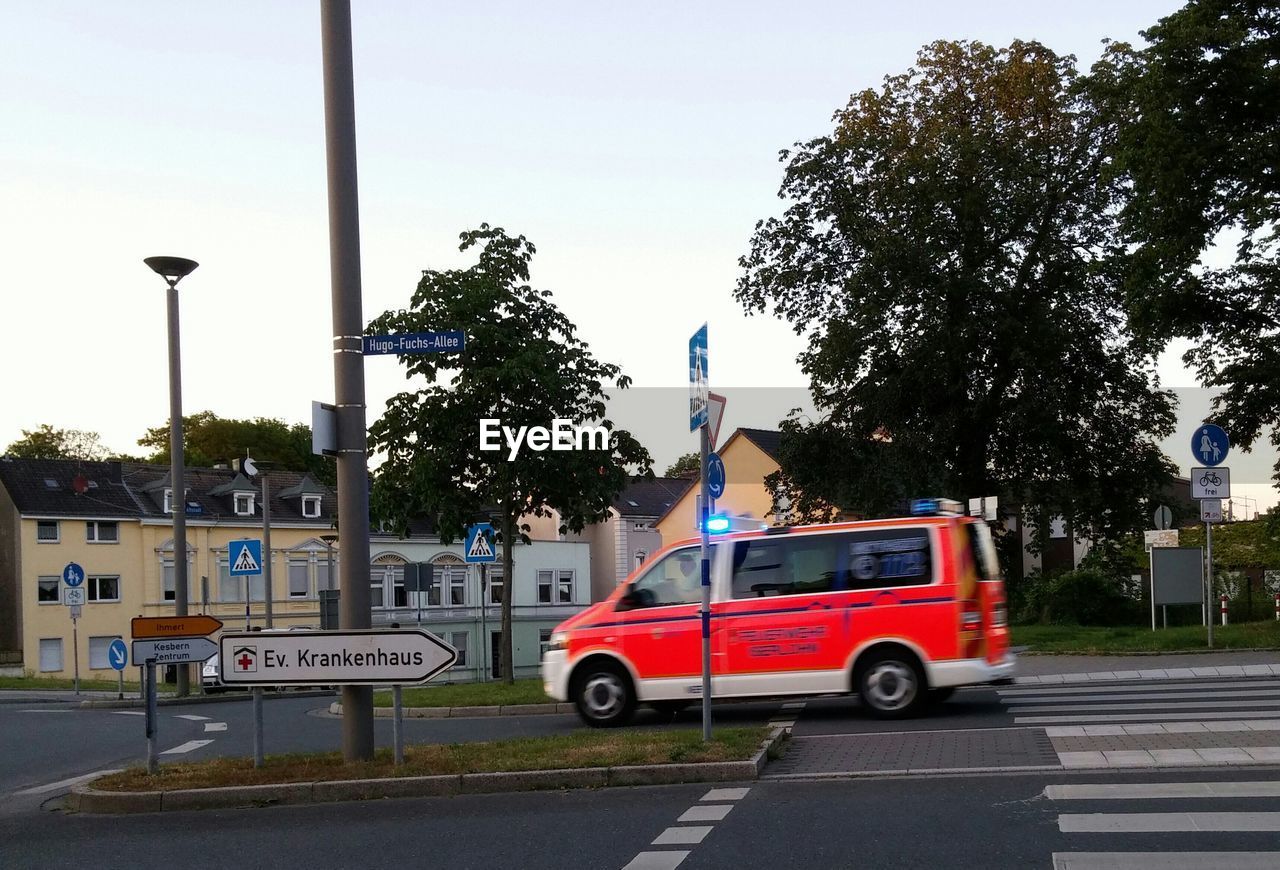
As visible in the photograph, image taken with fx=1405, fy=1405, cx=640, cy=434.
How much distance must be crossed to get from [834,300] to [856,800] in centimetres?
3153

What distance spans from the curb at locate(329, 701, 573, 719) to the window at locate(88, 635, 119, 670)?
1824 inches

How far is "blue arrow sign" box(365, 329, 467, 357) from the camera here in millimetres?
11586

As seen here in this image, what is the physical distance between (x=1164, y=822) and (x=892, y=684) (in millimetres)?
6447

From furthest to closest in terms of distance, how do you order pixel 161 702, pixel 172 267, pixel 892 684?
pixel 161 702, pixel 172 267, pixel 892 684

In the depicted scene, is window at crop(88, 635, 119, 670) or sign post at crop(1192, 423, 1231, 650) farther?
window at crop(88, 635, 119, 670)

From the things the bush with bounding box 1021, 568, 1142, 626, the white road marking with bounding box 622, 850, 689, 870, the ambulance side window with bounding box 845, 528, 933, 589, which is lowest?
the bush with bounding box 1021, 568, 1142, 626

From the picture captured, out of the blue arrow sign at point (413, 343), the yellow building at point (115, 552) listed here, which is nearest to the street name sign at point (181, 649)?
the blue arrow sign at point (413, 343)

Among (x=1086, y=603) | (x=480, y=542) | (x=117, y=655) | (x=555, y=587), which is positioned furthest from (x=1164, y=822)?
(x=555, y=587)

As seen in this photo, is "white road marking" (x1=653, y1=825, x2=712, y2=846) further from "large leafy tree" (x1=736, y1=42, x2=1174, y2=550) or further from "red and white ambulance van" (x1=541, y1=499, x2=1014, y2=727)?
"large leafy tree" (x1=736, y1=42, x2=1174, y2=550)

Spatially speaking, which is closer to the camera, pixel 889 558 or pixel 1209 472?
pixel 889 558

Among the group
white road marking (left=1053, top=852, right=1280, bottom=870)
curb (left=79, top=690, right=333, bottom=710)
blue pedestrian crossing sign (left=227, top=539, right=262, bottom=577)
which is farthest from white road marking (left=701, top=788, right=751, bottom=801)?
blue pedestrian crossing sign (left=227, top=539, right=262, bottom=577)

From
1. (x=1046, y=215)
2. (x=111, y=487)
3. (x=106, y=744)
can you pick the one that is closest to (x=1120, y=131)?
(x=1046, y=215)

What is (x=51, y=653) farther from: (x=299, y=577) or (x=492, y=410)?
(x=492, y=410)

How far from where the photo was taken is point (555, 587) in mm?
75625
